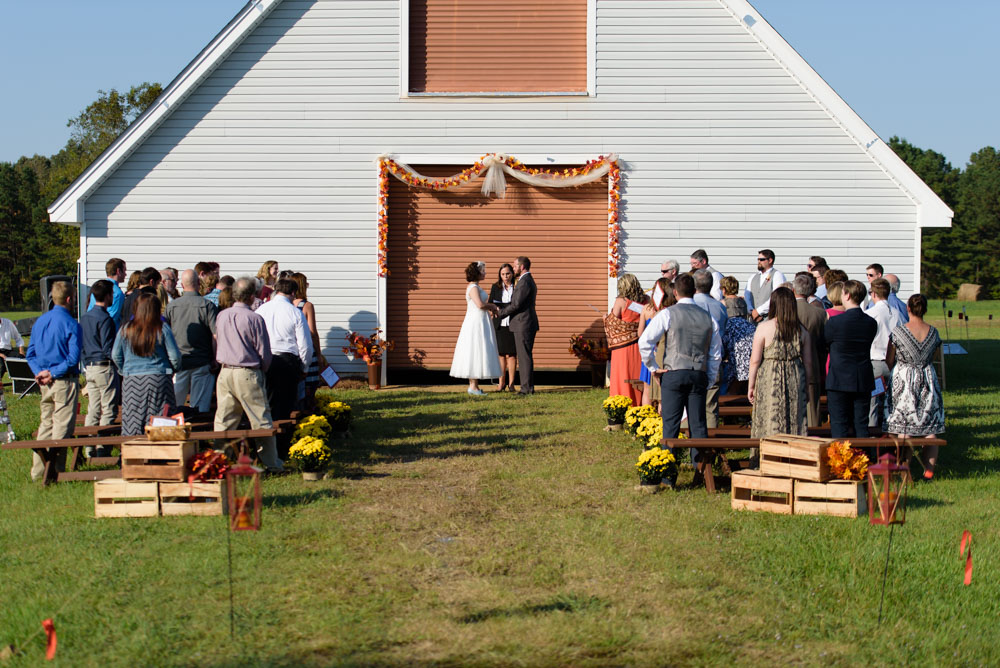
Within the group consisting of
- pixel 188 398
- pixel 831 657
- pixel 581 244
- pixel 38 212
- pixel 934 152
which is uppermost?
pixel 934 152

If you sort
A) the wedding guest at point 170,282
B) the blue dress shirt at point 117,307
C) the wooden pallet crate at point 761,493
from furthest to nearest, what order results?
the wedding guest at point 170,282
the blue dress shirt at point 117,307
the wooden pallet crate at point 761,493

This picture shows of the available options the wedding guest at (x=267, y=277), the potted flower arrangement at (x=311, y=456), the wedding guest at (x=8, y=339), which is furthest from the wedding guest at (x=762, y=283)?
the wedding guest at (x=8, y=339)

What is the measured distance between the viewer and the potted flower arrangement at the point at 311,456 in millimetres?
9484

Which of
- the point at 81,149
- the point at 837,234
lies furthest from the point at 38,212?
the point at 837,234

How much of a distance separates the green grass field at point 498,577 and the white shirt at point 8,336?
30.8ft

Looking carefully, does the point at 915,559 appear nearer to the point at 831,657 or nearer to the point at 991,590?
the point at 991,590

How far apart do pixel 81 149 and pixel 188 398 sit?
47564mm

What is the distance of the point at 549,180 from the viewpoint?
664 inches

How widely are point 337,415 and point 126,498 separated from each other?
3.74 metres

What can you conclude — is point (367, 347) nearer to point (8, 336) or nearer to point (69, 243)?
point (8, 336)

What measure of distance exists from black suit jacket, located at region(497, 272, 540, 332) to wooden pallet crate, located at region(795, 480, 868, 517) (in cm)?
769

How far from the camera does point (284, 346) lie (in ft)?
34.6

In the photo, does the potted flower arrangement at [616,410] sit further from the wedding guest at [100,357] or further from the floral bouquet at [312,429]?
the wedding guest at [100,357]

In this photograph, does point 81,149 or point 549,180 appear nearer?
point 549,180
